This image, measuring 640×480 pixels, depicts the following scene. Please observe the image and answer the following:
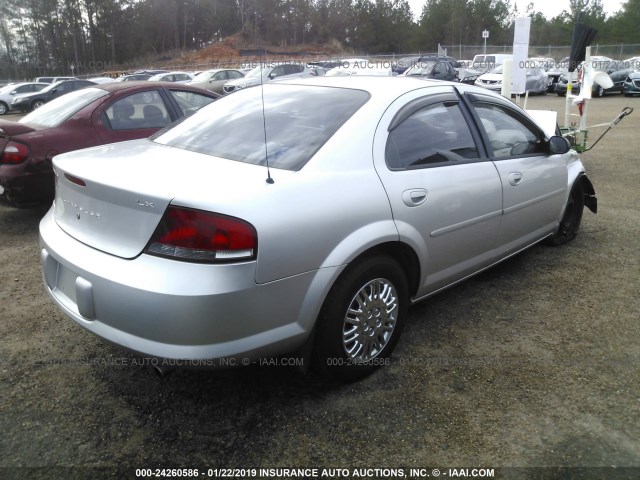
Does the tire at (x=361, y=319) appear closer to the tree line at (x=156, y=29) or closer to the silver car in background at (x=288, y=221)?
the silver car in background at (x=288, y=221)

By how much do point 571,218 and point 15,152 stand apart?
5.33 metres

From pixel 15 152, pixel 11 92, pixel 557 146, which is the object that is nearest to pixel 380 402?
pixel 557 146

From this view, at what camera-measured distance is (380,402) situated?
8.54ft

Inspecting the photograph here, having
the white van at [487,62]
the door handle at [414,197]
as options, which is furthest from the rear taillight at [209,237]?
the white van at [487,62]

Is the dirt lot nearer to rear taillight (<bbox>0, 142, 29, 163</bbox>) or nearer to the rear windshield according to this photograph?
the rear windshield

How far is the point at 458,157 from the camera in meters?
3.21

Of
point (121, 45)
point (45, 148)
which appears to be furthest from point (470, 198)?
point (121, 45)

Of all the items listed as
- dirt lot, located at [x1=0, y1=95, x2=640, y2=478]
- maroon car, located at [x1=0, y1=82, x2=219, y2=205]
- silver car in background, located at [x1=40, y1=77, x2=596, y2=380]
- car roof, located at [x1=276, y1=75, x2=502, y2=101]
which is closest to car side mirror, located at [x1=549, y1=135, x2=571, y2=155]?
silver car in background, located at [x1=40, y1=77, x2=596, y2=380]

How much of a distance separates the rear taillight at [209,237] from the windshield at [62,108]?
4094 mm

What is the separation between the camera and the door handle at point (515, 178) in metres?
3.51

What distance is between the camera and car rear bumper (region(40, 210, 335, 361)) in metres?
2.04

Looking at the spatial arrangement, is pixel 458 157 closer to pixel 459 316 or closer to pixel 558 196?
pixel 459 316

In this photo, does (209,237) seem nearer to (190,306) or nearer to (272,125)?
(190,306)

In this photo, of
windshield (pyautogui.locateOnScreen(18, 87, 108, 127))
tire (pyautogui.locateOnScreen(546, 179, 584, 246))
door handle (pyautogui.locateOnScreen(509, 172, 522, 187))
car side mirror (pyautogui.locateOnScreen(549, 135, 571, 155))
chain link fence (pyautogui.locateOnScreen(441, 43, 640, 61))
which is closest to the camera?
door handle (pyautogui.locateOnScreen(509, 172, 522, 187))
